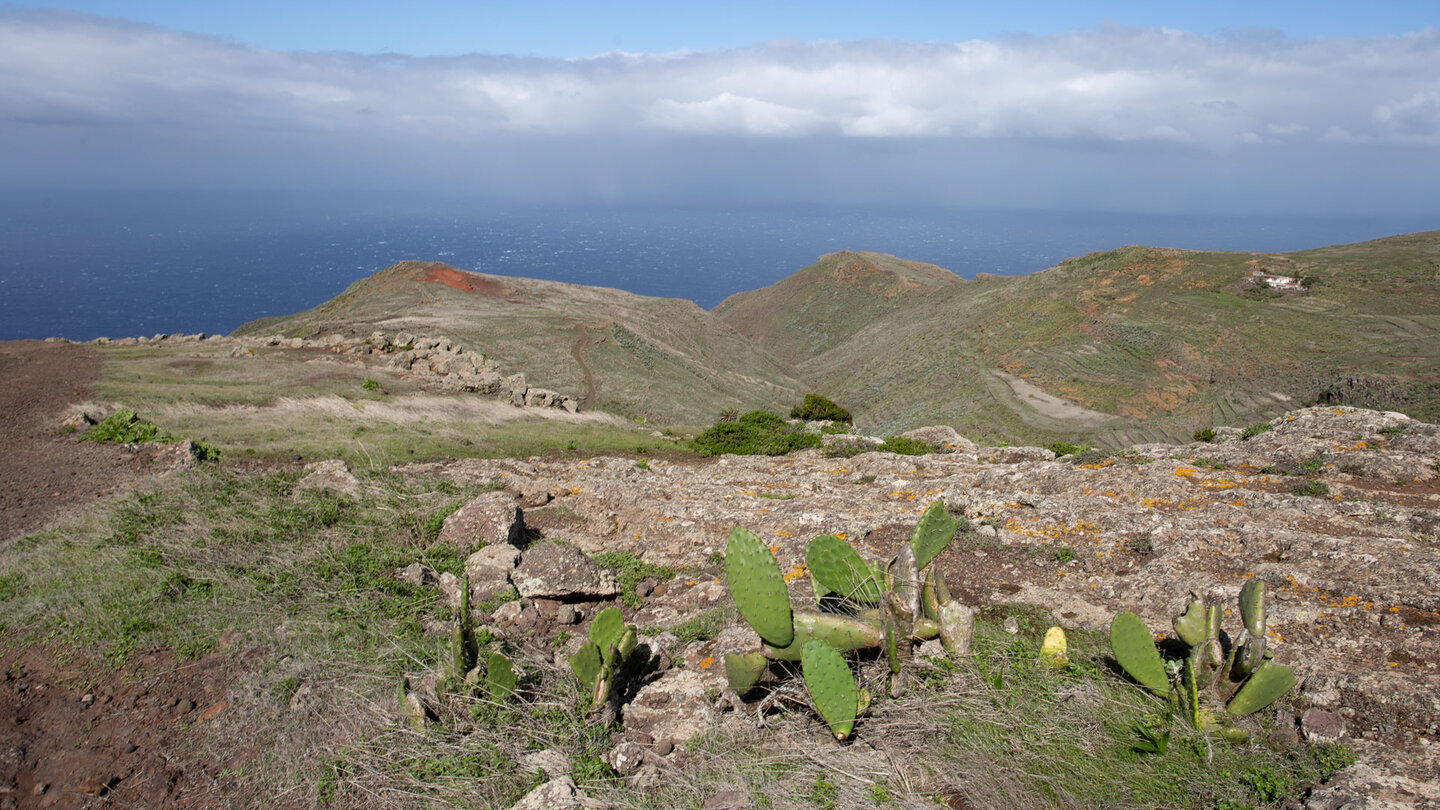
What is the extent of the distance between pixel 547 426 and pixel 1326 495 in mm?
19229

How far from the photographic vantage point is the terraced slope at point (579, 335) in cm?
3719

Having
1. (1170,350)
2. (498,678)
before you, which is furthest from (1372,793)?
(1170,350)

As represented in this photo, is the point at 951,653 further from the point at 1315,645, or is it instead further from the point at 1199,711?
the point at 1315,645

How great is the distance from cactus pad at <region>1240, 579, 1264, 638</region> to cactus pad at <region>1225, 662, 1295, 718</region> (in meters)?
0.31

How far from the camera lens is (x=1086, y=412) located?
3641 centimetres

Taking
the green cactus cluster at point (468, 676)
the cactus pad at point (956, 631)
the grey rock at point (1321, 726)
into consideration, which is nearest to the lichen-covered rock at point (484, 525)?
the green cactus cluster at point (468, 676)

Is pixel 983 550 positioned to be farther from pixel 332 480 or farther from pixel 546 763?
pixel 332 480

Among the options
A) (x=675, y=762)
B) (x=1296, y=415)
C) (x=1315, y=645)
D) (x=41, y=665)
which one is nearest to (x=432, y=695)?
(x=675, y=762)

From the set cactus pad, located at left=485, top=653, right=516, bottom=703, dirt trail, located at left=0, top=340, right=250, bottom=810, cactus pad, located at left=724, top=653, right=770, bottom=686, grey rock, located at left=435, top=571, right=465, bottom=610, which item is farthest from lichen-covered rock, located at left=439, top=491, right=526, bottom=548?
cactus pad, located at left=724, top=653, right=770, bottom=686

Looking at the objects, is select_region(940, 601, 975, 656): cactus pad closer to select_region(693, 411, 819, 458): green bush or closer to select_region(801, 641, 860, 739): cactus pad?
select_region(801, 641, 860, 739): cactus pad

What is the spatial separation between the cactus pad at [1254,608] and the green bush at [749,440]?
13455 millimetres

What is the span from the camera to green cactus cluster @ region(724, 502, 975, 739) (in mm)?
4320

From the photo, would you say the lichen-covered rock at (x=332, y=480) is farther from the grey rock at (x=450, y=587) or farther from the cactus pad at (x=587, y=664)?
the cactus pad at (x=587, y=664)

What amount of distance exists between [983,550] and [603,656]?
5256mm
